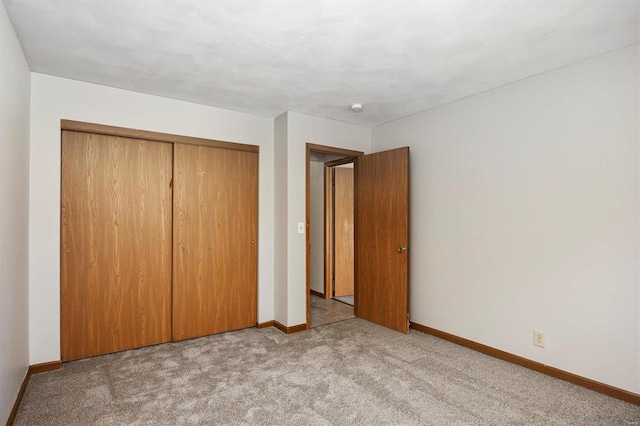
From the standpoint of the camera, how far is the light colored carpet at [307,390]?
2.12 meters

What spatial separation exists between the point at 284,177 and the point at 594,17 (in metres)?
2.77

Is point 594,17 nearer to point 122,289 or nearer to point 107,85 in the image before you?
point 107,85

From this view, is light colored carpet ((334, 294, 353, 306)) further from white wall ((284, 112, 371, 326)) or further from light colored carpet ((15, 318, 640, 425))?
light colored carpet ((15, 318, 640, 425))

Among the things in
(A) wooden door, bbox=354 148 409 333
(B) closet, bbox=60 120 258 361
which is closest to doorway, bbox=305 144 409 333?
(A) wooden door, bbox=354 148 409 333

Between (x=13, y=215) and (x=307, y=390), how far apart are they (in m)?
2.25

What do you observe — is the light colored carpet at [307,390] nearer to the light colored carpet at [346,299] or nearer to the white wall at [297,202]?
the white wall at [297,202]

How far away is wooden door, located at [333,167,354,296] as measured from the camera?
5.43m

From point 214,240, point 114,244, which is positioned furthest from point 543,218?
point 114,244

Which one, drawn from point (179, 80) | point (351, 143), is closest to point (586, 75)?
point (351, 143)

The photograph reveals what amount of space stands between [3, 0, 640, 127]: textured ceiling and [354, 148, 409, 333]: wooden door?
100 cm

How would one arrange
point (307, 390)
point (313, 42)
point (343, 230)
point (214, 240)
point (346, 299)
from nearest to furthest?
point (313, 42) → point (307, 390) → point (214, 240) → point (346, 299) → point (343, 230)

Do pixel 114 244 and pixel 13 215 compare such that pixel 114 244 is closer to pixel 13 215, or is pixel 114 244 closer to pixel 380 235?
pixel 13 215

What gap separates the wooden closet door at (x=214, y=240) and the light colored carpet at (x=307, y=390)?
411 mm

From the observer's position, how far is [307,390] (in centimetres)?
245
